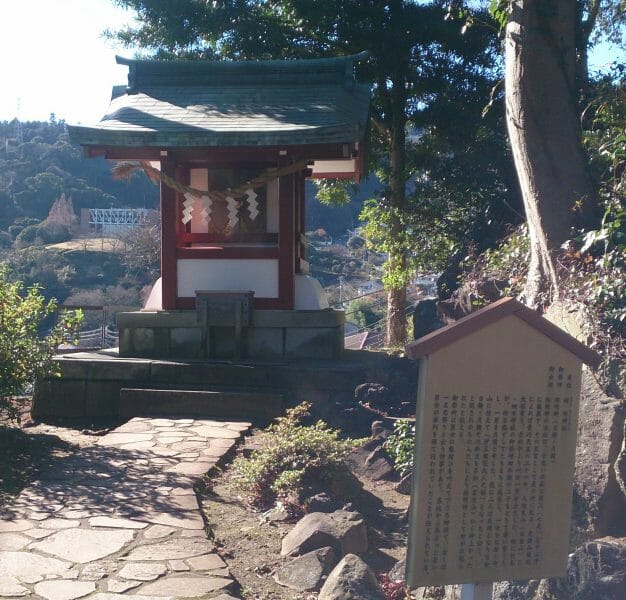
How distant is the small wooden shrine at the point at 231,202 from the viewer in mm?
8742

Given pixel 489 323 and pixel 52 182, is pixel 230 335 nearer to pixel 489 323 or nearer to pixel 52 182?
pixel 489 323

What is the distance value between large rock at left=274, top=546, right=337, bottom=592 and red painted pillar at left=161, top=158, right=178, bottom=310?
19.0 feet

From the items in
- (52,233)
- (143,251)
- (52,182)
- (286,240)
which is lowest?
(286,240)

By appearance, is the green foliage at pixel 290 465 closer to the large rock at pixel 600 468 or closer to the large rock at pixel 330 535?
the large rock at pixel 330 535

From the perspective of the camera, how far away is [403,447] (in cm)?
595

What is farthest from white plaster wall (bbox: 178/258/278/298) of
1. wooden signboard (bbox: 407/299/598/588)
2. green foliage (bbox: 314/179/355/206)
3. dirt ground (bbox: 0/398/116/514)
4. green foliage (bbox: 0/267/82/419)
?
wooden signboard (bbox: 407/299/598/588)

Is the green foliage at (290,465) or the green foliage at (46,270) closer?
the green foliage at (290,465)

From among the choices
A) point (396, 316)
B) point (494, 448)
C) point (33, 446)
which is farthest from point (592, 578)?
point (396, 316)

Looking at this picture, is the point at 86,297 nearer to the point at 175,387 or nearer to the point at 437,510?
the point at 175,387

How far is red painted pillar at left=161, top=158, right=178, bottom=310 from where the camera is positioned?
377 inches

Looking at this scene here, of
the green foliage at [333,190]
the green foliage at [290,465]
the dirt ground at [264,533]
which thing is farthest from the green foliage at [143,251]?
the dirt ground at [264,533]

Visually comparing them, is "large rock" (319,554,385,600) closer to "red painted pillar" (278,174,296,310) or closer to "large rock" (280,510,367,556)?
"large rock" (280,510,367,556)

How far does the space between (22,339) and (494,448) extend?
5309mm

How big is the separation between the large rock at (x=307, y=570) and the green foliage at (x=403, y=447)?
5.64 ft
